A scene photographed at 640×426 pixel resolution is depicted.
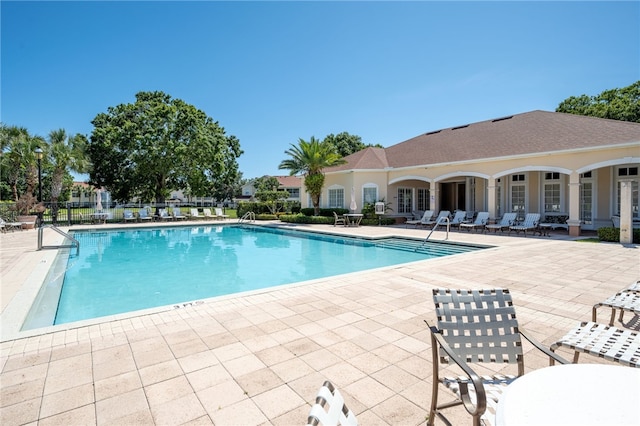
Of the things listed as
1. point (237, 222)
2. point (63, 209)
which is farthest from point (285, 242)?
point (63, 209)

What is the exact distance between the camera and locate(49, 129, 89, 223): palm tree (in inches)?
904

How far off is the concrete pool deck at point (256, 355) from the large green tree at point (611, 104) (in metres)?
26.8

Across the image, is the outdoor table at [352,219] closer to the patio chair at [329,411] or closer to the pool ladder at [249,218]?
the pool ladder at [249,218]

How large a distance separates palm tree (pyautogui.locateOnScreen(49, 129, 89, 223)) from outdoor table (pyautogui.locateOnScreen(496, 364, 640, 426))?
28069 millimetres

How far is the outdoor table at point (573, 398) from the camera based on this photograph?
1420 millimetres

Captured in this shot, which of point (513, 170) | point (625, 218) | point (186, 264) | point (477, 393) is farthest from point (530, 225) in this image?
point (477, 393)

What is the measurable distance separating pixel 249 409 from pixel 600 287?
697 cm

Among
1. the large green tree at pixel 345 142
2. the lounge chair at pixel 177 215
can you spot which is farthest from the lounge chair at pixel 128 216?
the large green tree at pixel 345 142

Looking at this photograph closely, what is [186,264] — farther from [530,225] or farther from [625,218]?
[625,218]

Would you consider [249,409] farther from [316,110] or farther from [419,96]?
[316,110]

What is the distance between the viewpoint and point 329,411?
1224mm

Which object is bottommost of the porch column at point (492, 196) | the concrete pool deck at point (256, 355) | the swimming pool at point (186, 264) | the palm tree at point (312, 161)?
the swimming pool at point (186, 264)

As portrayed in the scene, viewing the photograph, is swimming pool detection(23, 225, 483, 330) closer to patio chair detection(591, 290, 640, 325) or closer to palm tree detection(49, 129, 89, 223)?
palm tree detection(49, 129, 89, 223)

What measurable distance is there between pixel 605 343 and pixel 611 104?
3410 centimetres
